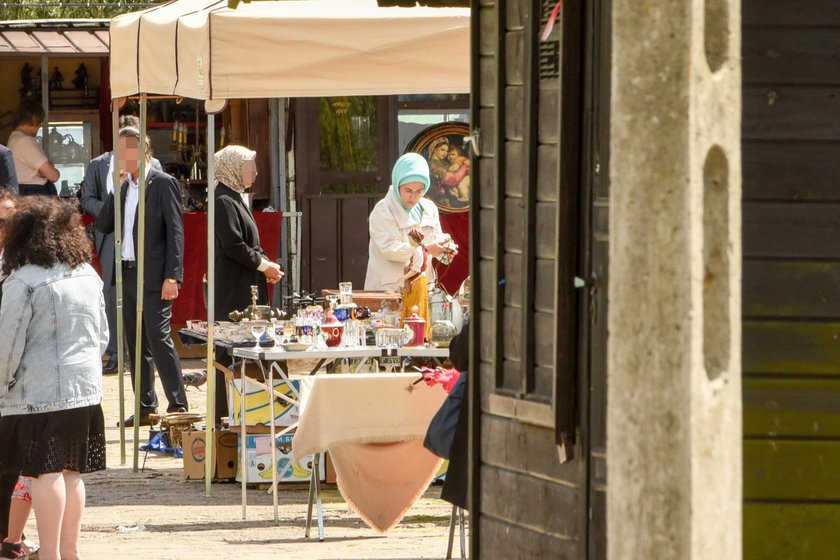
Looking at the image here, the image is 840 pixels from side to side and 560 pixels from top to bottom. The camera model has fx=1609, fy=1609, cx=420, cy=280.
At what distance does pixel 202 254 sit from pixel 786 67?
1011 centimetres

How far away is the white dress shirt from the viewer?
34.3 ft

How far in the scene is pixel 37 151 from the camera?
44.5 ft

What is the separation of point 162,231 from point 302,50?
8.75 ft

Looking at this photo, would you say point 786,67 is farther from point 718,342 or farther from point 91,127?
point 91,127

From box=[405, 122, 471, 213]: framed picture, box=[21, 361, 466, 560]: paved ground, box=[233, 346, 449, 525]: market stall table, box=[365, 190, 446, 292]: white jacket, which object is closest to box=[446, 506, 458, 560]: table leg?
box=[21, 361, 466, 560]: paved ground

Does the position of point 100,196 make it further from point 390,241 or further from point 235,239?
point 390,241

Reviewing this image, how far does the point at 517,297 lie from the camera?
5219 millimetres

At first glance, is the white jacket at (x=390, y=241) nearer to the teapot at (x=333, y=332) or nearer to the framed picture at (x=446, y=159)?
the teapot at (x=333, y=332)

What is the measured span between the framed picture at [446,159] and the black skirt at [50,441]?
838cm

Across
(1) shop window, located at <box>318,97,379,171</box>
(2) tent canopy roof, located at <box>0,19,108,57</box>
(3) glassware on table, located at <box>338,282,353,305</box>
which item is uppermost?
(2) tent canopy roof, located at <box>0,19,108,57</box>

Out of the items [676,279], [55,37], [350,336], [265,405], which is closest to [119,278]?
[265,405]

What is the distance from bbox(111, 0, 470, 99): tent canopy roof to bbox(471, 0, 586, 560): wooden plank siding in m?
2.56

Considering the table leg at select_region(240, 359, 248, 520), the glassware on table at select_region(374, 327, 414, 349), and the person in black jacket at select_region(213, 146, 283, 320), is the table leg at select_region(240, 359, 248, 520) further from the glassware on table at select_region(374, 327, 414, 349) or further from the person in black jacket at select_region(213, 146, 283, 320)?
the person in black jacket at select_region(213, 146, 283, 320)

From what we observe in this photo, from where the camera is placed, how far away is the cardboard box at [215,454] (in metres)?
9.07
